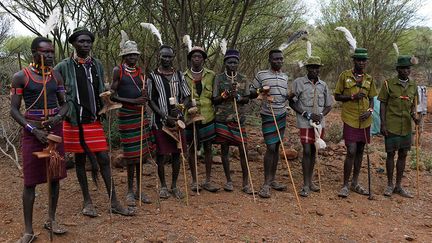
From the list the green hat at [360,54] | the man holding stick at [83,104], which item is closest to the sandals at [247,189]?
the man holding stick at [83,104]

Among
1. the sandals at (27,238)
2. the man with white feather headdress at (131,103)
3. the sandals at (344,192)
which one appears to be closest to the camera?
the sandals at (27,238)

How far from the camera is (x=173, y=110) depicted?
4.82 m

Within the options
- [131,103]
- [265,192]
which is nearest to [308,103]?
[265,192]

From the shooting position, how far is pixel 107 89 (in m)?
4.51

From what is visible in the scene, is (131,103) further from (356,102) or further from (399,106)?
(399,106)

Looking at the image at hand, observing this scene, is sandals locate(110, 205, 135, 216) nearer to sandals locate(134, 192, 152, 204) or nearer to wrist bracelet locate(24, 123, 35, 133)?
sandals locate(134, 192, 152, 204)

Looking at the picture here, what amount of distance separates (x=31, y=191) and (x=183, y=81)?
2143 mm

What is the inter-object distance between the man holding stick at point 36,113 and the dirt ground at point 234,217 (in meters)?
0.60

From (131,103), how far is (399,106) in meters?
3.62

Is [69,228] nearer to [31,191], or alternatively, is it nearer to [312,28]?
[31,191]

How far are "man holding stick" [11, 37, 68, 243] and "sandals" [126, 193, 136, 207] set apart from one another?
1.03 metres

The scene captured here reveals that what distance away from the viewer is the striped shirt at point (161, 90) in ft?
15.8

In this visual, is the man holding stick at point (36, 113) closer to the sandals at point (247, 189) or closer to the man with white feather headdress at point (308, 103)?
the sandals at point (247, 189)

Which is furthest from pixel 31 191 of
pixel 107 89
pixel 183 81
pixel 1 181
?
pixel 1 181
